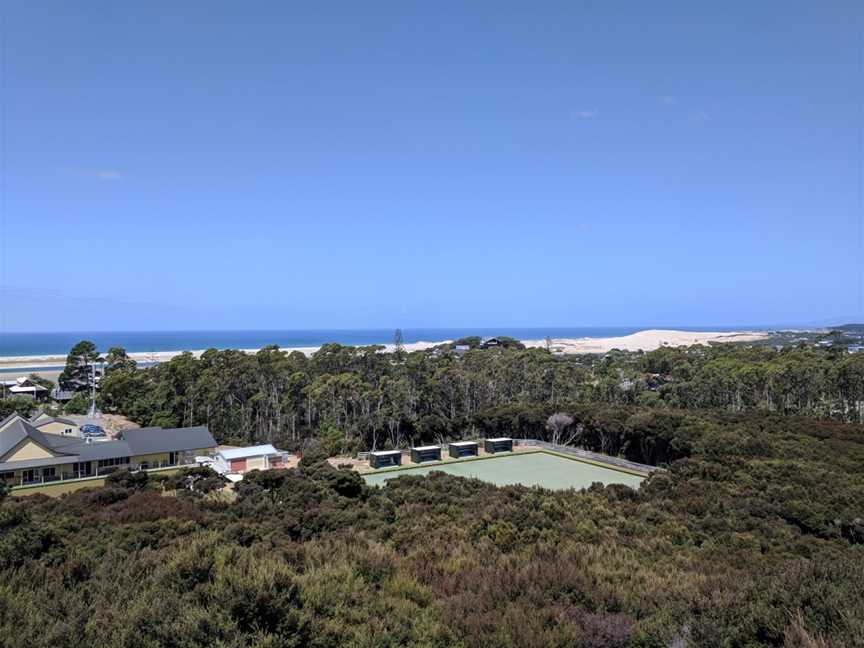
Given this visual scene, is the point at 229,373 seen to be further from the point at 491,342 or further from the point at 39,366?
the point at 39,366

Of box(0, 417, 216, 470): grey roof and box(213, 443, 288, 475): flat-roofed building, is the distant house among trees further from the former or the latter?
box(213, 443, 288, 475): flat-roofed building

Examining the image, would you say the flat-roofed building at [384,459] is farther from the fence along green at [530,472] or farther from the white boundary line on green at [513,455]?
the fence along green at [530,472]

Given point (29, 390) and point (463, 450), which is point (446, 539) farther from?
point (29, 390)

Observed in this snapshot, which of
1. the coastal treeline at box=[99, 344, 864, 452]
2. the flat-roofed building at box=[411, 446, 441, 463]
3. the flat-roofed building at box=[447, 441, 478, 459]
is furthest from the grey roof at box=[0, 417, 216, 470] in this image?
the flat-roofed building at box=[447, 441, 478, 459]

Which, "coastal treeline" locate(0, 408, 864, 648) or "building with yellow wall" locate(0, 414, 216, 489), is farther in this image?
"building with yellow wall" locate(0, 414, 216, 489)

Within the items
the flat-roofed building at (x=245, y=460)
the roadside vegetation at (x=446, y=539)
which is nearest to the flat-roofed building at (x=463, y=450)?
the roadside vegetation at (x=446, y=539)

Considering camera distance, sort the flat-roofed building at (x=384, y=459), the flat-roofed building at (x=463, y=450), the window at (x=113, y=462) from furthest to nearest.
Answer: the flat-roofed building at (x=463, y=450), the flat-roofed building at (x=384, y=459), the window at (x=113, y=462)
